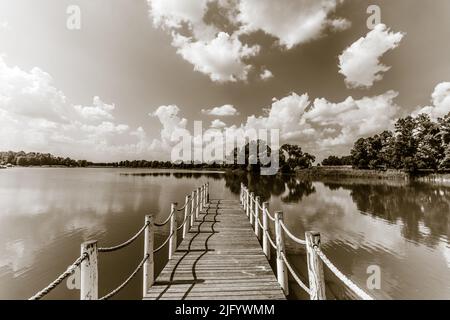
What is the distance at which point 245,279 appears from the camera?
226 inches

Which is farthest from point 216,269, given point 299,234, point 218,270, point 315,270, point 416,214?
point 416,214

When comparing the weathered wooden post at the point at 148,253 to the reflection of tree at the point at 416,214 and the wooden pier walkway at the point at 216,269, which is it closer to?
the wooden pier walkway at the point at 216,269

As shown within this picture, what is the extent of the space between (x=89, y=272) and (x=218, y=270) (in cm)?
369

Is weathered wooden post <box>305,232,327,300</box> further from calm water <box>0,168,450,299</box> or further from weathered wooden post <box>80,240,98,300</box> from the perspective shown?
calm water <box>0,168,450,299</box>

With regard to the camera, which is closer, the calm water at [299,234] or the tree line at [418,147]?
the calm water at [299,234]

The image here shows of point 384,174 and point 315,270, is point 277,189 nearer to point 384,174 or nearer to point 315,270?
point 315,270

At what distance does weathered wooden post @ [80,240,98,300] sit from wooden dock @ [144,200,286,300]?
1910 millimetres

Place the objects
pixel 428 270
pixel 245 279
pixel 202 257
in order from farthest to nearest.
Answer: pixel 428 270
pixel 202 257
pixel 245 279

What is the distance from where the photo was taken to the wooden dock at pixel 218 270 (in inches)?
200

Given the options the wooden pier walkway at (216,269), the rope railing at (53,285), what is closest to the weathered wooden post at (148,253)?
the wooden pier walkway at (216,269)

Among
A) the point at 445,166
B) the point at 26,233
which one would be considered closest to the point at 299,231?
the point at 26,233

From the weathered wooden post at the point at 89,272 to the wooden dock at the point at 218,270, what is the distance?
1.91 m

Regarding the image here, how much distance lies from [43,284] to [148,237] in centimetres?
677
